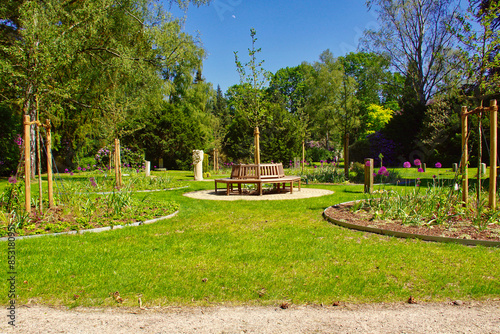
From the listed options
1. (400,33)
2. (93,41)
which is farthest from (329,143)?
(93,41)

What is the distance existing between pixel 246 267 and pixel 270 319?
1.18 metres

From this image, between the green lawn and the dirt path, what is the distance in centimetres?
15

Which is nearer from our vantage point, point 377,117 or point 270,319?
point 270,319

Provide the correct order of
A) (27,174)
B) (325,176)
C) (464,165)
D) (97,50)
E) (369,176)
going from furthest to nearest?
(97,50), (325,176), (369,176), (464,165), (27,174)

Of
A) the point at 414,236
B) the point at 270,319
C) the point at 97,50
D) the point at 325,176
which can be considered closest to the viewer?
the point at 270,319

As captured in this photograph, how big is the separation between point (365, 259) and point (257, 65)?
7.95 meters

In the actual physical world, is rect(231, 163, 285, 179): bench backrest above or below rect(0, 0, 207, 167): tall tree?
below

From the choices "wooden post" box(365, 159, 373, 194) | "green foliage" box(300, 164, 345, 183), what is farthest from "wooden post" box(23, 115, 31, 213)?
"green foliage" box(300, 164, 345, 183)

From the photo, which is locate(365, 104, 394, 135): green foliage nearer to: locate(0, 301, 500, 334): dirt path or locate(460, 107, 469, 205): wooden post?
locate(460, 107, 469, 205): wooden post

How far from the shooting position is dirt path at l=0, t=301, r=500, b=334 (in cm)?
275

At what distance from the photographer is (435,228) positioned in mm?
5586

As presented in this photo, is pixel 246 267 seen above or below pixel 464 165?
below

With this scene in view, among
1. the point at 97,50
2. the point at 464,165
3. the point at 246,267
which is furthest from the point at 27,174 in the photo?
the point at 97,50

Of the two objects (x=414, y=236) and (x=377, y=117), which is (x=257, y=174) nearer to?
(x=414, y=236)
